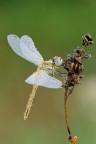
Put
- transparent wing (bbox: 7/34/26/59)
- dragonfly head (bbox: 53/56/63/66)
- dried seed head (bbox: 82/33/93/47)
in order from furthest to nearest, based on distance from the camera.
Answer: transparent wing (bbox: 7/34/26/59) < dragonfly head (bbox: 53/56/63/66) < dried seed head (bbox: 82/33/93/47)

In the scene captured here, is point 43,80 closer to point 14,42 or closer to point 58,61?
point 58,61

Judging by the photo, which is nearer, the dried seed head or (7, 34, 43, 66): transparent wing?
the dried seed head

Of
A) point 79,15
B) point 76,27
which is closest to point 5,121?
point 76,27

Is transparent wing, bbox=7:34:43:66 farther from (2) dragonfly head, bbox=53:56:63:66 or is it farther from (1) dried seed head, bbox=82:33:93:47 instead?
(1) dried seed head, bbox=82:33:93:47

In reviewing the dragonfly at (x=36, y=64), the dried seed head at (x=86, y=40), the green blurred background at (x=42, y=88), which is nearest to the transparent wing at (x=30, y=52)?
the dragonfly at (x=36, y=64)

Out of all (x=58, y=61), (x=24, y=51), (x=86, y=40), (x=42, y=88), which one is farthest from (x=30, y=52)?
(x=42, y=88)

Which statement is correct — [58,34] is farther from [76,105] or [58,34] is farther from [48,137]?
[48,137]

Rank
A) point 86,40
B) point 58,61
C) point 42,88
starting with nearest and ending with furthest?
1. point 86,40
2. point 58,61
3. point 42,88

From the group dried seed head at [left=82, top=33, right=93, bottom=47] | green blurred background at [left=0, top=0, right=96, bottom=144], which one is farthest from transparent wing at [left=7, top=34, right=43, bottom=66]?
green blurred background at [left=0, top=0, right=96, bottom=144]
